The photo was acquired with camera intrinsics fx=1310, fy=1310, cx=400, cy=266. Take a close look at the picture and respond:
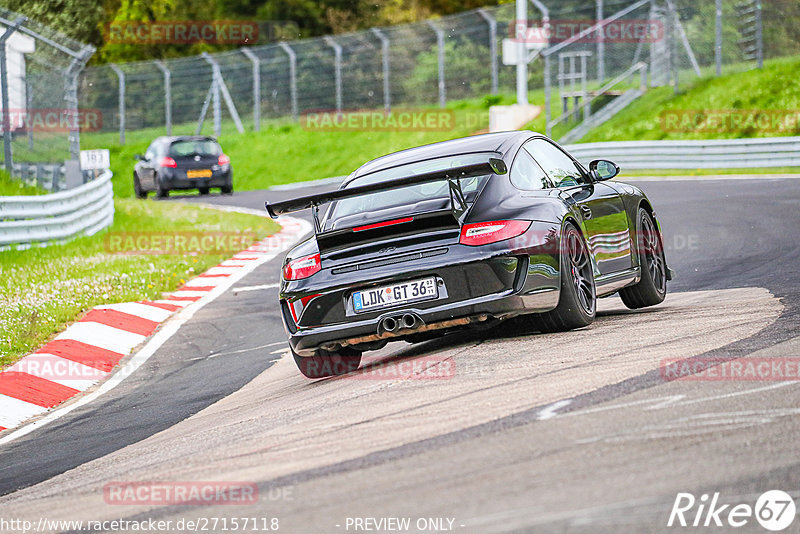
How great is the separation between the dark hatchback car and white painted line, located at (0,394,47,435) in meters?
22.1

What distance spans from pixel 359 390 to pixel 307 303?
38.6 inches

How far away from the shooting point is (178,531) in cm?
465

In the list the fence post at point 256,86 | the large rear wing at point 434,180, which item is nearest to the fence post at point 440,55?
the fence post at point 256,86

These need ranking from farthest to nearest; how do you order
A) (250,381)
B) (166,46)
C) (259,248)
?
(166,46) → (259,248) → (250,381)

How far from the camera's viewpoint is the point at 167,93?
4316 cm

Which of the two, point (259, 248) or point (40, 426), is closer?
point (40, 426)

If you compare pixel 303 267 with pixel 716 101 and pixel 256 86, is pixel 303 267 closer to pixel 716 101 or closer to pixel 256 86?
pixel 716 101

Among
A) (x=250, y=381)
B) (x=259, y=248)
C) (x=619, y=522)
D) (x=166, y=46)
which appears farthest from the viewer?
(x=166, y=46)

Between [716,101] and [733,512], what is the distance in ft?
88.8

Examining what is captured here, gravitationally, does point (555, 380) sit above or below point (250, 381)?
above

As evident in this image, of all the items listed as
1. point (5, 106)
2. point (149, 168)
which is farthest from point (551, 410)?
point (149, 168)

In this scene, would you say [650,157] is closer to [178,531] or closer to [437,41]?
[437,41]

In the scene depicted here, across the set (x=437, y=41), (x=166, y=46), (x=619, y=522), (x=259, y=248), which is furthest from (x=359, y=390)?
(x=166, y=46)

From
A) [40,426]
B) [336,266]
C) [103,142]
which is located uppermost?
[336,266]
